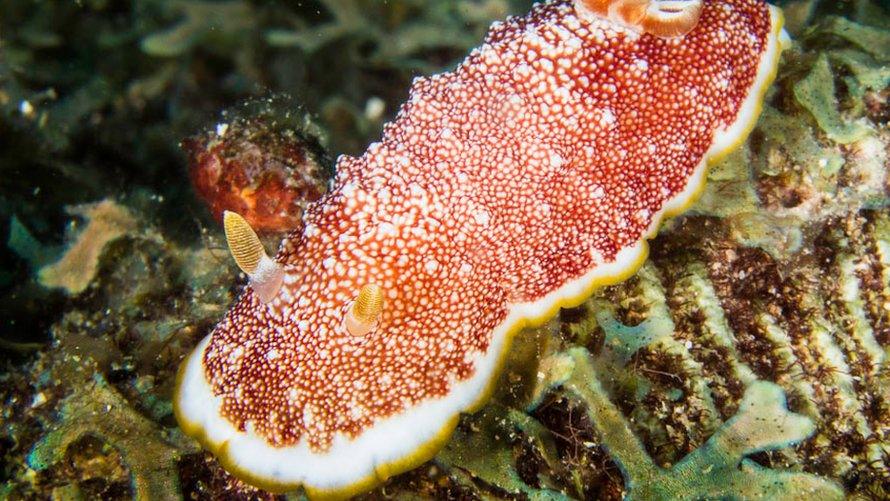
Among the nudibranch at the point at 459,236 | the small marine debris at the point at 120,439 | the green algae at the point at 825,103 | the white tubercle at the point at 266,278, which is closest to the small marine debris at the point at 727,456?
the nudibranch at the point at 459,236

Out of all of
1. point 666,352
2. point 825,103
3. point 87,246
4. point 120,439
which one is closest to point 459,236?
point 666,352

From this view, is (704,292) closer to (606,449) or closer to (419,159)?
(606,449)

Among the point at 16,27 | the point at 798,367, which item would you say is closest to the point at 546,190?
the point at 798,367

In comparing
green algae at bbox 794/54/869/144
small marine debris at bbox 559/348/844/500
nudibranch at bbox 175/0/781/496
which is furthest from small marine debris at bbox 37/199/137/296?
green algae at bbox 794/54/869/144

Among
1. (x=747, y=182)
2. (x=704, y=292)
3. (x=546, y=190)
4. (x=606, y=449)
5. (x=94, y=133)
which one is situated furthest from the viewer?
(x=94, y=133)

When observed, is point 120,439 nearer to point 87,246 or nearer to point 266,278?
point 266,278

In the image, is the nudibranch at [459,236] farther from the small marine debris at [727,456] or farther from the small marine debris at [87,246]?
the small marine debris at [87,246]

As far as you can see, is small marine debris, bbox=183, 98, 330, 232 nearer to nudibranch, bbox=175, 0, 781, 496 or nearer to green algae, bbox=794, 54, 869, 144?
nudibranch, bbox=175, 0, 781, 496

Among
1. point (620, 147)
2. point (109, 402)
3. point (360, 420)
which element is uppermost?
point (620, 147)
